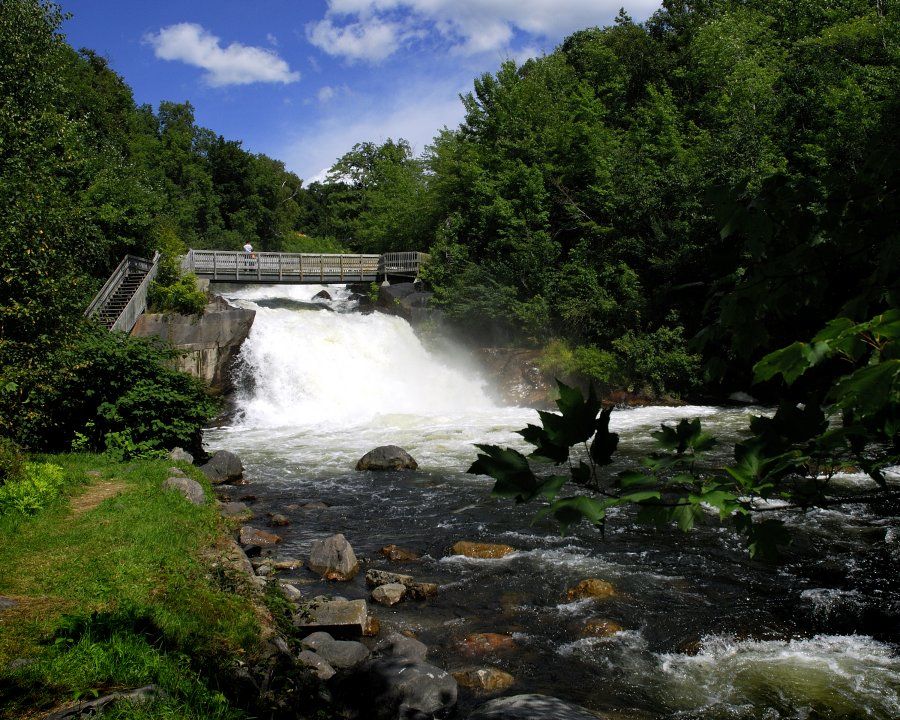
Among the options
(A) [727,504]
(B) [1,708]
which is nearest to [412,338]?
(B) [1,708]

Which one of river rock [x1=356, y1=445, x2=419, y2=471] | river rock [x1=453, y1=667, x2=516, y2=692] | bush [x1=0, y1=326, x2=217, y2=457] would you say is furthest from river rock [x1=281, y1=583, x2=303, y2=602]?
river rock [x1=356, y1=445, x2=419, y2=471]

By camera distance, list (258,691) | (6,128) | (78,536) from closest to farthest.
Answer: (258,691) → (78,536) → (6,128)

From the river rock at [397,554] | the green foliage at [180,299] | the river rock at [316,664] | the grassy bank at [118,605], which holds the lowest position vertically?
the river rock at [397,554]

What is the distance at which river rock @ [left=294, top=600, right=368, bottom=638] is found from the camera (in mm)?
6500

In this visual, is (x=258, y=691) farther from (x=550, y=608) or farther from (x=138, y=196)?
(x=138, y=196)

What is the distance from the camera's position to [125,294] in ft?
73.4

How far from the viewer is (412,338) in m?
25.9

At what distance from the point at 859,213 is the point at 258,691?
4515mm

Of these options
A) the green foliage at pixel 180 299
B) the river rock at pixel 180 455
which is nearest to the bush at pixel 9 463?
the river rock at pixel 180 455

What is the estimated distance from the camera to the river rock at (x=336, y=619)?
256 inches

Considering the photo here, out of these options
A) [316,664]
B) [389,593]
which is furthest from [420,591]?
[316,664]

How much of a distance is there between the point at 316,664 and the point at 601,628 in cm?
305

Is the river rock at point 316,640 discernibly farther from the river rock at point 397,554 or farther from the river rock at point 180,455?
the river rock at point 180,455

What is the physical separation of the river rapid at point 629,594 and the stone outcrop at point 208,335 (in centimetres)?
649
